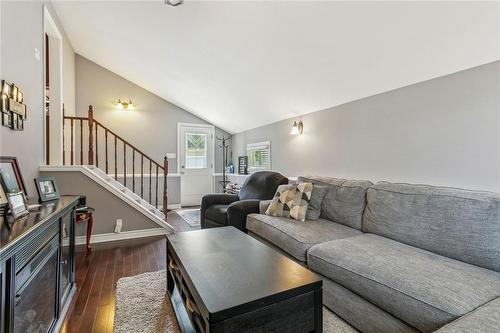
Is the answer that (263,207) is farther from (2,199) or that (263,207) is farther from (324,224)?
(2,199)

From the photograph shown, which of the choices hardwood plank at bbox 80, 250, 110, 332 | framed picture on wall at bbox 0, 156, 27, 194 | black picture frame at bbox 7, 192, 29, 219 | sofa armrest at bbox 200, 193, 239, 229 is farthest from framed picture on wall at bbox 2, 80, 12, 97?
sofa armrest at bbox 200, 193, 239, 229

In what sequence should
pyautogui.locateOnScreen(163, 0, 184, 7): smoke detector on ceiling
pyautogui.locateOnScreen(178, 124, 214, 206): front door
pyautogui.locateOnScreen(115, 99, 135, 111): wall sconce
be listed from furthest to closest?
1. pyautogui.locateOnScreen(178, 124, 214, 206): front door
2. pyautogui.locateOnScreen(115, 99, 135, 111): wall sconce
3. pyautogui.locateOnScreen(163, 0, 184, 7): smoke detector on ceiling

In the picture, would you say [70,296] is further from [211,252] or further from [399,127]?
[399,127]

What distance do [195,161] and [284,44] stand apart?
3.97m

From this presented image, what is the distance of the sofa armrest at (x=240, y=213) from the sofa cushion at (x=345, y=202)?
2.65 feet

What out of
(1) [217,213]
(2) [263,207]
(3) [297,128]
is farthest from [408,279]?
(3) [297,128]

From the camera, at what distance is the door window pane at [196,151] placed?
587 centimetres

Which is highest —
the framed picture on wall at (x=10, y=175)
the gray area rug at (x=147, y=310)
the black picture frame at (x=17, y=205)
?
the framed picture on wall at (x=10, y=175)

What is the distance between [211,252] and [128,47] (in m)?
3.68

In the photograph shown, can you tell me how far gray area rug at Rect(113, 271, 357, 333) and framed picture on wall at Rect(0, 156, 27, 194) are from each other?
41.6 inches

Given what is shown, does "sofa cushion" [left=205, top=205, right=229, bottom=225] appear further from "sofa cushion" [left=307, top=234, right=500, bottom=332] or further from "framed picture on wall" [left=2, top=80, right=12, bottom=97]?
"framed picture on wall" [left=2, top=80, right=12, bottom=97]

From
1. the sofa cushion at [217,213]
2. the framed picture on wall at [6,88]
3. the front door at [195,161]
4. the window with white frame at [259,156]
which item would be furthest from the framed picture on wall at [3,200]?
the front door at [195,161]

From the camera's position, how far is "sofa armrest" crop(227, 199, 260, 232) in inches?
109

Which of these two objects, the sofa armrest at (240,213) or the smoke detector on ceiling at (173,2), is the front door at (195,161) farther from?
the smoke detector on ceiling at (173,2)
